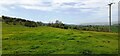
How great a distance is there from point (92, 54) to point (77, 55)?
979 mm

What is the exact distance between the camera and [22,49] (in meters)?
14.4

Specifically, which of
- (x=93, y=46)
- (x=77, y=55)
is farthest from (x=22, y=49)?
(x=93, y=46)

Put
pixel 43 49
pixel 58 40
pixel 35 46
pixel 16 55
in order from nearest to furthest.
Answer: pixel 16 55
pixel 43 49
pixel 35 46
pixel 58 40

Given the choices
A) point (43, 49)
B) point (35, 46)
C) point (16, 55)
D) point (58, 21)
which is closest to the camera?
point (16, 55)

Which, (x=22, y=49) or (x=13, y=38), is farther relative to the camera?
(x=13, y=38)

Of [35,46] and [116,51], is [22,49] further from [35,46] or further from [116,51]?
[116,51]

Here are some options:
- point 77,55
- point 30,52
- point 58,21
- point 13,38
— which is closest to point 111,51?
point 77,55

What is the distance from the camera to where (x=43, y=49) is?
Result: 14422 mm

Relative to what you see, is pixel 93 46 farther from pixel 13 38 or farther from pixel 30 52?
pixel 13 38

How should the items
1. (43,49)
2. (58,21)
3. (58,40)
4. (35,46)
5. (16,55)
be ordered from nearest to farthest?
(16,55) < (43,49) < (35,46) < (58,40) < (58,21)

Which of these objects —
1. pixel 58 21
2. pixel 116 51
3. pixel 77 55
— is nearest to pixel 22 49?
pixel 77 55

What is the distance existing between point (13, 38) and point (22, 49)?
4.28m

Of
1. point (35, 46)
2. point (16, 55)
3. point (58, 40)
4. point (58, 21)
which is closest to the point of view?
point (16, 55)

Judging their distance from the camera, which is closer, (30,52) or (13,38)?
(30,52)
